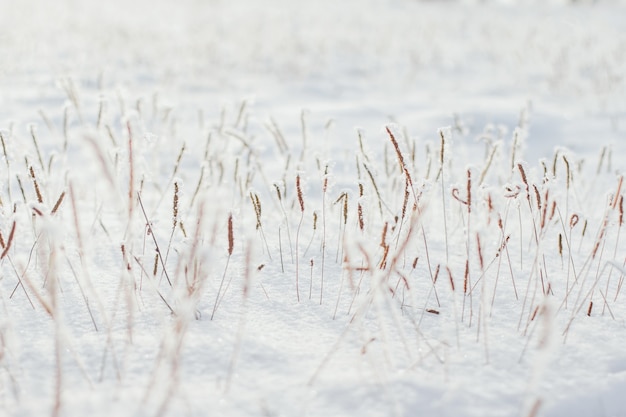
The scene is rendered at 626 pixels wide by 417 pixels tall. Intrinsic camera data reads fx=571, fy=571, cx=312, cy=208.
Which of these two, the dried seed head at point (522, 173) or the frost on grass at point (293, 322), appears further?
the dried seed head at point (522, 173)

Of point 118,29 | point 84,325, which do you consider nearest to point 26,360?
point 84,325

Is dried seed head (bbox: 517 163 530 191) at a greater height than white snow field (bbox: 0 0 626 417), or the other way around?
dried seed head (bbox: 517 163 530 191)

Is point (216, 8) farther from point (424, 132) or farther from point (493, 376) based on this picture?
point (493, 376)

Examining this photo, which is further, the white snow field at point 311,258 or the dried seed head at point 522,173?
the dried seed head at point 522,173

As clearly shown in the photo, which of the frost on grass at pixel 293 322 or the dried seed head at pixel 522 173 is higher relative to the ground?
the dried seed head at pixel 522 173

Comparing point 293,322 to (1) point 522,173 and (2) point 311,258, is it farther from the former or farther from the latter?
(1) point 522,173

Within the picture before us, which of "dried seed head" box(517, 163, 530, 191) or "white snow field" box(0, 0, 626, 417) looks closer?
"white snow field" box(0, 0, 626, 417)

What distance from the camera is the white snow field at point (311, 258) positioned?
3.38 ft

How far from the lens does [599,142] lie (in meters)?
3.32

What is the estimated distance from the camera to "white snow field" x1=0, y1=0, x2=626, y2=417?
3.38 ft

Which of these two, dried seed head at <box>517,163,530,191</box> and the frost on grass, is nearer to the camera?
the frost on grass

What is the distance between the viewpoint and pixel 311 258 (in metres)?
1.62

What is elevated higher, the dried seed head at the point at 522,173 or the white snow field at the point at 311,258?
the dried seed head at the point at 522,173

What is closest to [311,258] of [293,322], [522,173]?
[293,322]
